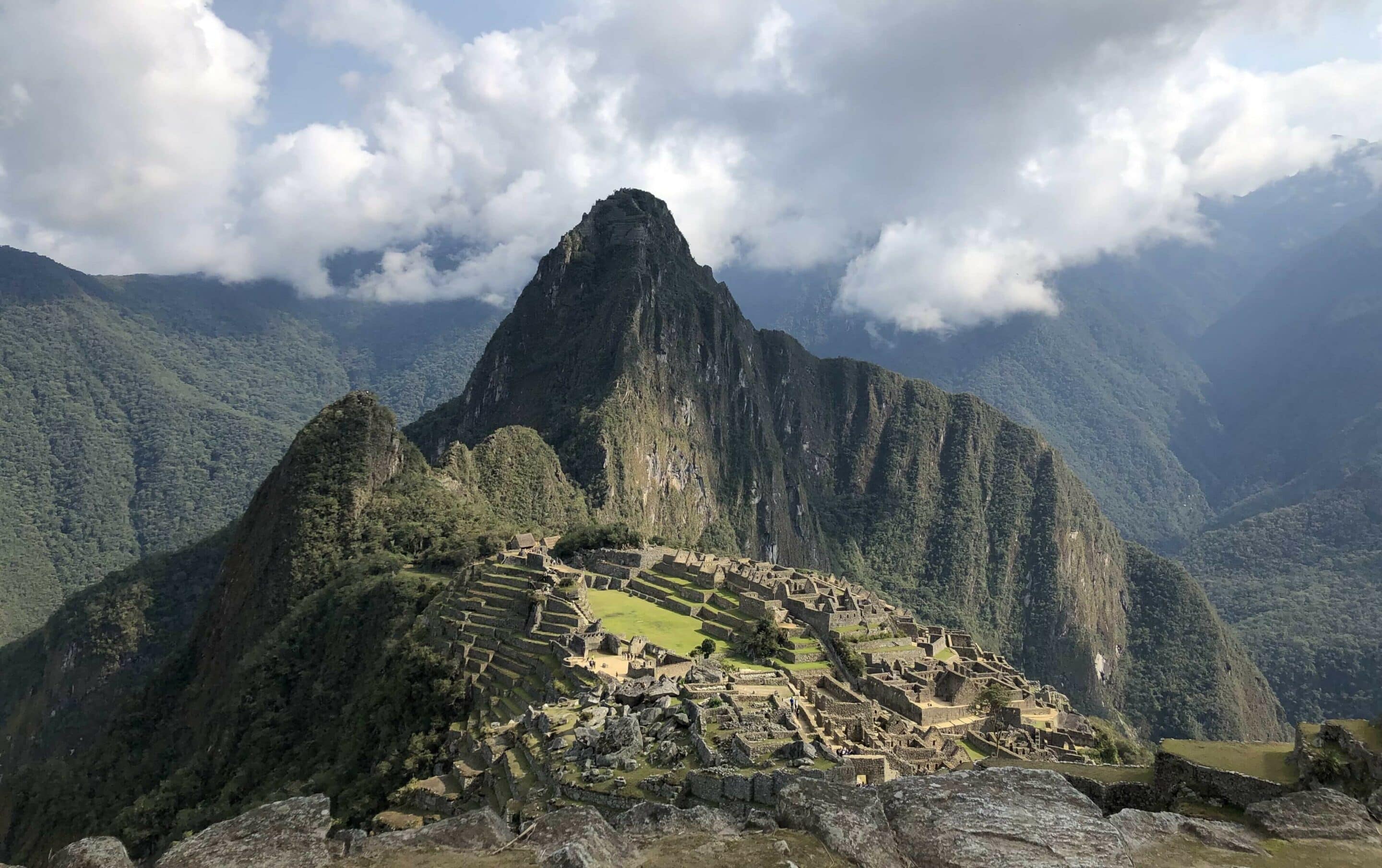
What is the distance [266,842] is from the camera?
10.1 m

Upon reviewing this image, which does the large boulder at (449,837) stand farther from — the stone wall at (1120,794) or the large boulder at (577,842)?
the stone wall at (1120,794)

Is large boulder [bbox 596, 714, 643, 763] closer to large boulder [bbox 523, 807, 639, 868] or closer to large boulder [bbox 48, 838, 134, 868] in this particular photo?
large boulder [bbox 523, 807, 639, 868]

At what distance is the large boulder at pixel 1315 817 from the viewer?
11336 millimetres

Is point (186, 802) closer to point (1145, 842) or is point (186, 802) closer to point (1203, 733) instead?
point (1145, 842)

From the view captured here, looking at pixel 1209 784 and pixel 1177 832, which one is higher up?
pixel 1209 784

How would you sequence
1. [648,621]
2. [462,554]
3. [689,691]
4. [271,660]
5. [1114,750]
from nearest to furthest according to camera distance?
[689,691]
[1114,750]
[648,621]
[271,660]
[462,554]

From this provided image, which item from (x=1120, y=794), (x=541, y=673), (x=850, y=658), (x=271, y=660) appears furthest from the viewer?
(x=271, y=660)

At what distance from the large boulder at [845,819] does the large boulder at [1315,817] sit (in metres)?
5.26

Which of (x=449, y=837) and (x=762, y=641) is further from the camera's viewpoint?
(x=762, y=641)

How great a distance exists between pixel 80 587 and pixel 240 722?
119 metres

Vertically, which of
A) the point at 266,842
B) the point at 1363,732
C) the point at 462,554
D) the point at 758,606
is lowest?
the point at 266,842

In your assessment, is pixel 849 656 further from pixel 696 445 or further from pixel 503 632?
pixel 696 445

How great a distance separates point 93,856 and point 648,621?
4253cm

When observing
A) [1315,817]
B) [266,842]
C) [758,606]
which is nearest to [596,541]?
[758,606]
